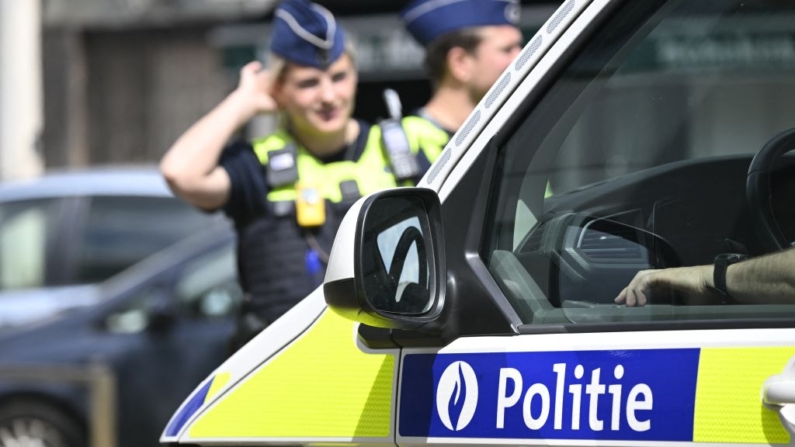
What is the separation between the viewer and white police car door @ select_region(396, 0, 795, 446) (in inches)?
75.6

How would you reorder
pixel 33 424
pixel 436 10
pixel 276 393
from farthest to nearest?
1. pixel 33 424
2. pixel 436 10
3. pixel 276 393

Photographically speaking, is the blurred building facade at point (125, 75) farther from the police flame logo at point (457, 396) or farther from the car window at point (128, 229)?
the police flame logo at point (457, 396)

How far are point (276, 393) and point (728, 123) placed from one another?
0.89 meters

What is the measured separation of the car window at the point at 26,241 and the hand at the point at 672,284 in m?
5.88

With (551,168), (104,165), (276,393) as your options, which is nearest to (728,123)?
(551,168)

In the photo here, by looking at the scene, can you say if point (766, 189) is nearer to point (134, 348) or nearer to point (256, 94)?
point (256, 94)

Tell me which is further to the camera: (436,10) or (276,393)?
(436,10)

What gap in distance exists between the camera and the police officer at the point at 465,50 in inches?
150

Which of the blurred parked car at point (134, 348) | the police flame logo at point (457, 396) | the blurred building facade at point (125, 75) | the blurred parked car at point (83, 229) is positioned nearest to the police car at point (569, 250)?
the police flame logo at point (457, 396)

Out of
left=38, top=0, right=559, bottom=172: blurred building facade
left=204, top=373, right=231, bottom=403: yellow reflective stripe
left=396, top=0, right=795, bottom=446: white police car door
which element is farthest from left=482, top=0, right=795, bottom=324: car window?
left=38, top=0, right=559, bottom=172: blurred building facade

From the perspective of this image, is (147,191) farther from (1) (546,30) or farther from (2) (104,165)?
(2) (104,165)

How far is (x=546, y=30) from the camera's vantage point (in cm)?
214

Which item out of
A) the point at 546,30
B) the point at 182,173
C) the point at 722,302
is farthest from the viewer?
the point at 182,173

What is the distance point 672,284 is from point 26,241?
6.11 meters
